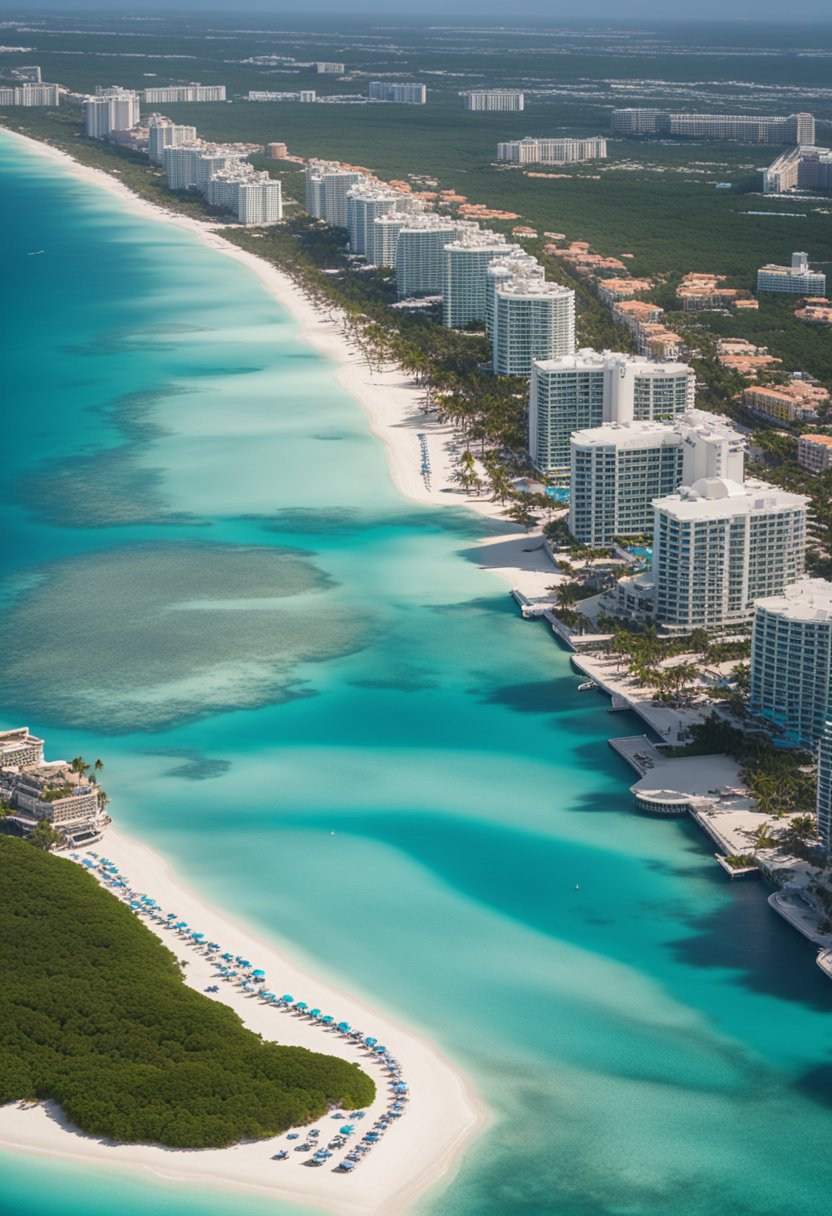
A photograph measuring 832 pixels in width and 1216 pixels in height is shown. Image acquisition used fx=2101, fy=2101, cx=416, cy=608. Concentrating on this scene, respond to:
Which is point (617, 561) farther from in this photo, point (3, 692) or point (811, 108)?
point (811, 108)

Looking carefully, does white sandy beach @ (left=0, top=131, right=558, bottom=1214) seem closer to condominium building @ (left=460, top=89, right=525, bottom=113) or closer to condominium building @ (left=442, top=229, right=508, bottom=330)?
condominium building @ (left=442, top=229, right=508, bottom=330)

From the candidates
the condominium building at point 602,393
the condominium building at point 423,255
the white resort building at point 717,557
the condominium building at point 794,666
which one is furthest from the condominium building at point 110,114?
the condominium building at point 794,666

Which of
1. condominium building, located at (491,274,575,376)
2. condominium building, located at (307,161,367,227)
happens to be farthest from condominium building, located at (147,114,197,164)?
condominium building, located at (491,274,575,376)

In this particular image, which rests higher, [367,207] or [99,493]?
[367,207]

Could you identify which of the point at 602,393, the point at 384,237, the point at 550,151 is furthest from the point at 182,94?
the point at 602,393

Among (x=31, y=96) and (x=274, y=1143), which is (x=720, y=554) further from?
(x=31, y=96)

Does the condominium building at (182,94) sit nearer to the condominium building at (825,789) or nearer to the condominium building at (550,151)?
the condominium building at (550,151)

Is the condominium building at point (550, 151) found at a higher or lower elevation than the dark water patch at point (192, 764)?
higher

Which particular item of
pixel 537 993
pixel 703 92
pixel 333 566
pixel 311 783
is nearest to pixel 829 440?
pixel 333 566
